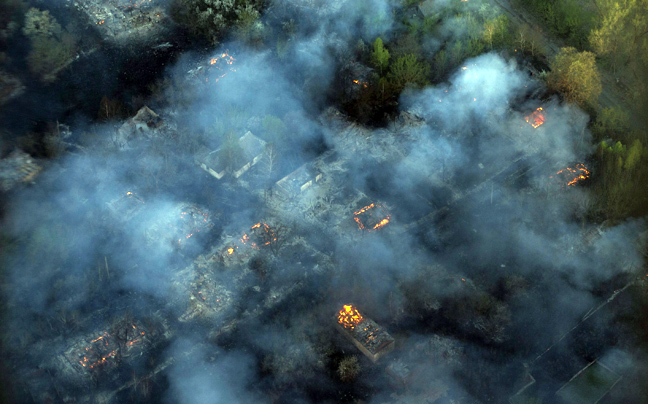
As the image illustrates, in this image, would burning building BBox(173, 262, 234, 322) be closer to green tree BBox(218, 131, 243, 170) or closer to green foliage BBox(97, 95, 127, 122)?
green tree BBox(218, 131, 243, 170)

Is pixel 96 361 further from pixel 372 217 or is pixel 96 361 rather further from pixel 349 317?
pixel 372 217

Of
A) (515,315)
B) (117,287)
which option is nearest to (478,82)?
(515,315)

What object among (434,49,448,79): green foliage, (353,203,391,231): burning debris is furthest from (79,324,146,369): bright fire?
(434,49,448,79): green foliage

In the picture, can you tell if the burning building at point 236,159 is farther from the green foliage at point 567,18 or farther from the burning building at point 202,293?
the green foliage at point 567,18

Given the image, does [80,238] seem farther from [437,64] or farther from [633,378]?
[633,378]

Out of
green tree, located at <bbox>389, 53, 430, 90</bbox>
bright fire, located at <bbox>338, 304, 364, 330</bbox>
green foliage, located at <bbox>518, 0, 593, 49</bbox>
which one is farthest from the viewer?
green foliage, located at <bbox>518, 0, 593, 49</bbox>

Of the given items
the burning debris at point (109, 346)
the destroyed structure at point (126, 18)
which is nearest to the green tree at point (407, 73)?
the destroyed structure at point (126, 18)
